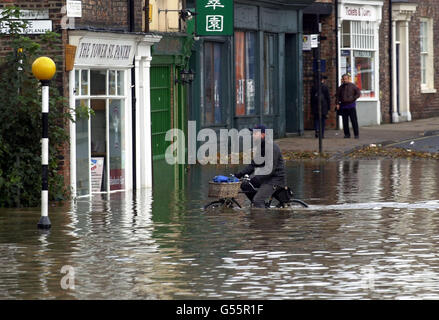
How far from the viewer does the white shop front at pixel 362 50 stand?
44438 millimetres

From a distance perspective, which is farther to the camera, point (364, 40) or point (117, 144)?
point (364, 40)

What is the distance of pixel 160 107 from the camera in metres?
28.4

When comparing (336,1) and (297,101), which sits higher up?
(336,1)

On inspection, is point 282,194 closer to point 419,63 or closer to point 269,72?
point 269,72

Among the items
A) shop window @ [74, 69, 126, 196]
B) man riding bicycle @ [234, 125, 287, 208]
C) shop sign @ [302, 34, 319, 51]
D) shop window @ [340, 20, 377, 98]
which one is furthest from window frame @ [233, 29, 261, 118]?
man riding bicycle @ [234, 125, 287, 208]

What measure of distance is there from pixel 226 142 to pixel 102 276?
72.9 ft

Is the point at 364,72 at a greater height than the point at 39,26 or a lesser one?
lesser

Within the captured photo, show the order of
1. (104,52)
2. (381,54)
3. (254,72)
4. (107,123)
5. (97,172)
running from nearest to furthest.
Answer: (104,52)
(97,172)
(107,123)
(254,72)
(381,54)

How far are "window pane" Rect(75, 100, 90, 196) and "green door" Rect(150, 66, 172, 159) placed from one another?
139 inches

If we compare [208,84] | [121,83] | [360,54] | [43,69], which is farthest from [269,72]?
[43,69]

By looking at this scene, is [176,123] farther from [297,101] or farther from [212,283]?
[212,283]

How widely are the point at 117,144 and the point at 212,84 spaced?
34.1 ft
